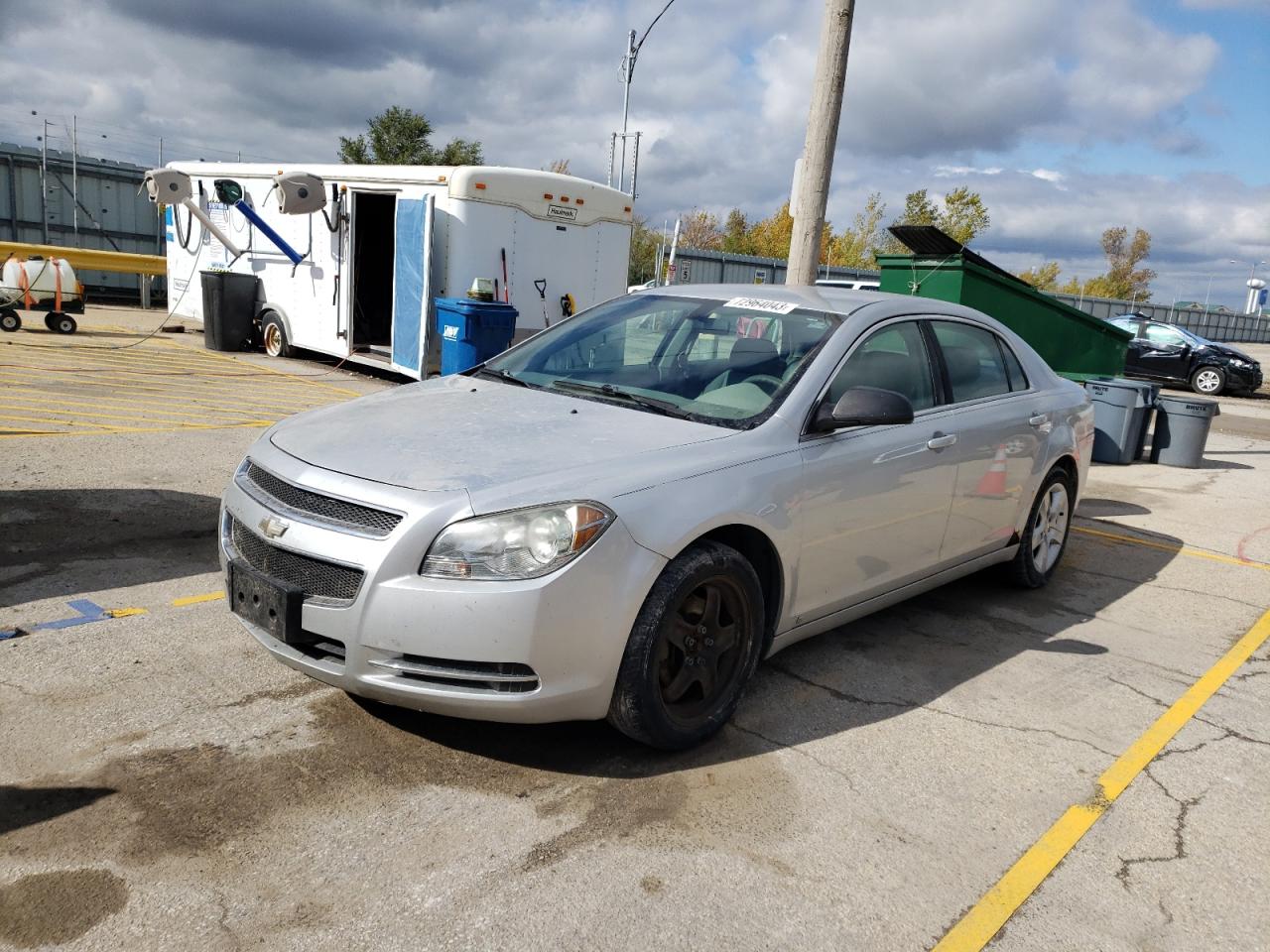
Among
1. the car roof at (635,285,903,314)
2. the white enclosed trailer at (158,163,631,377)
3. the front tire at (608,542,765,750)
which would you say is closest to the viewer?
the front tire at (608,542,765,750)

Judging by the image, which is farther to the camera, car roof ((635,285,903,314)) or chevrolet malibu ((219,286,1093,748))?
car roof ((635,285,903,314))

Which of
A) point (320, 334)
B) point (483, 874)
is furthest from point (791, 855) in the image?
point (320, 334)

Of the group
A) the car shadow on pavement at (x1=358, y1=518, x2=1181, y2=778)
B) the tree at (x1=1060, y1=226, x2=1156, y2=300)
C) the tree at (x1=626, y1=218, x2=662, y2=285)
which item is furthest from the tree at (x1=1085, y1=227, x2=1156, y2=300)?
the car shadow on pavement at (x1=358, y1=518, x2=1181, y2=778)

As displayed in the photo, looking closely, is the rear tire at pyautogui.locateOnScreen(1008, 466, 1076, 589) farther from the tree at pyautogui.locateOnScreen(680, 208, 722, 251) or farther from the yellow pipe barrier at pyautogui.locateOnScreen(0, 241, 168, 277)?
the tree at pyautogui.locateOnScreen(680, 208, 722, 251)

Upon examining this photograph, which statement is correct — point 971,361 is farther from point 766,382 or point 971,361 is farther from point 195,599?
point 195,599

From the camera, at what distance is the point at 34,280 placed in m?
15.1

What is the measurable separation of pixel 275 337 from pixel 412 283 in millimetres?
3875

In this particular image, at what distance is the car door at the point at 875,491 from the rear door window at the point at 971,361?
0.19 m

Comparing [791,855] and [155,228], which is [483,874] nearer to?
[791,855]

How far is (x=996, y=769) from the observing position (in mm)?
3594

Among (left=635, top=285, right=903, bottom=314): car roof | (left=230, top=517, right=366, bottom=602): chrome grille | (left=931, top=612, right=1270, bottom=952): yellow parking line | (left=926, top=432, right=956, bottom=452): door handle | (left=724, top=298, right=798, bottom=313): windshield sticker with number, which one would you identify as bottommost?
(left=931, top=612, right=1270, bottom=952): yellow parking line

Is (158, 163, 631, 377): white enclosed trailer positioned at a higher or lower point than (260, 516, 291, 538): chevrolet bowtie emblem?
higher

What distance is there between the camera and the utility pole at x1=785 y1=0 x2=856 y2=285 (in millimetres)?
7973

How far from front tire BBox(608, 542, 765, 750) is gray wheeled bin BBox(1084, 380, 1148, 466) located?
8.50m
